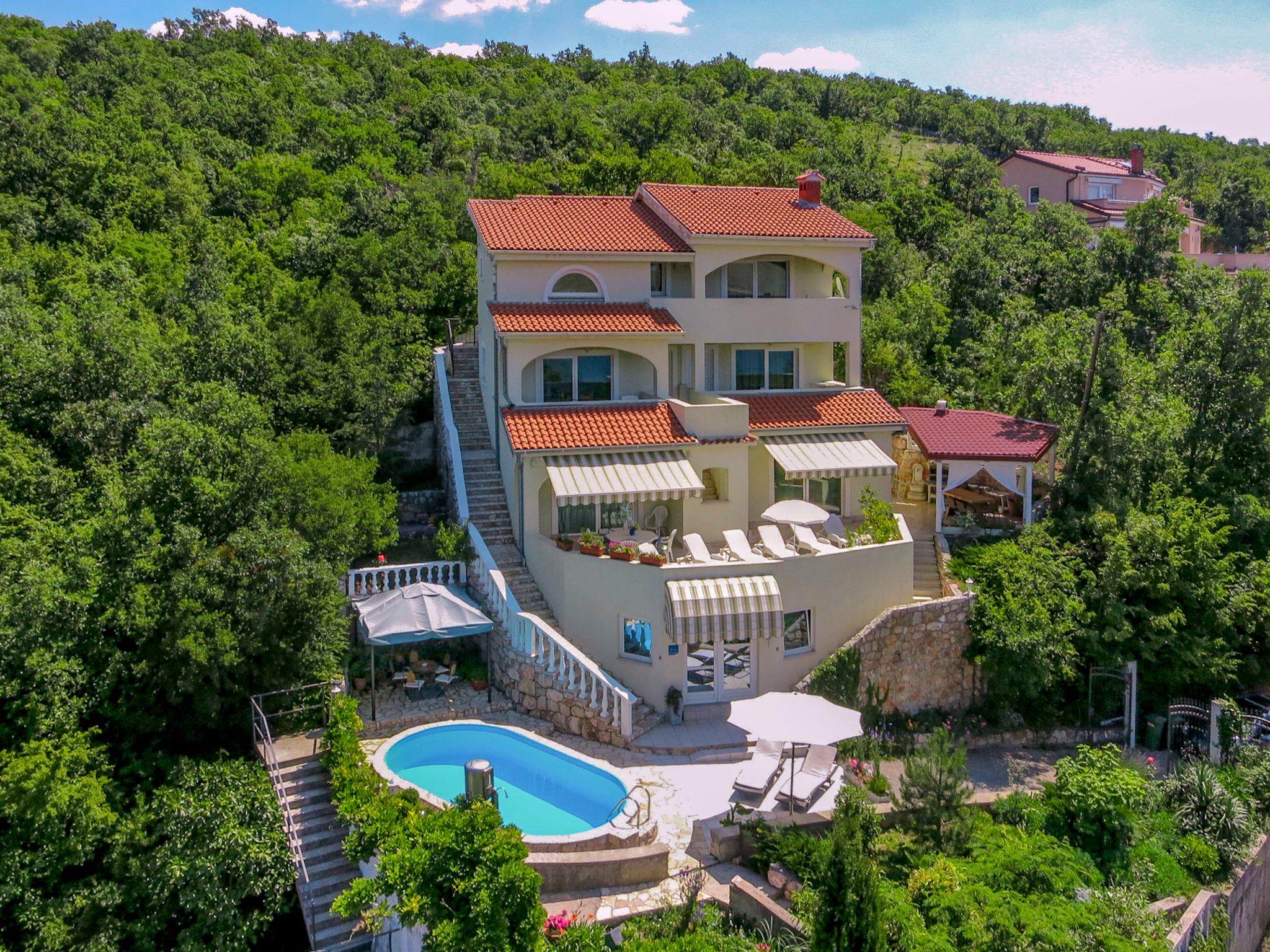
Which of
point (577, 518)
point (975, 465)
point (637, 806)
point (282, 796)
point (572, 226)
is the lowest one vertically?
point (282, 796)

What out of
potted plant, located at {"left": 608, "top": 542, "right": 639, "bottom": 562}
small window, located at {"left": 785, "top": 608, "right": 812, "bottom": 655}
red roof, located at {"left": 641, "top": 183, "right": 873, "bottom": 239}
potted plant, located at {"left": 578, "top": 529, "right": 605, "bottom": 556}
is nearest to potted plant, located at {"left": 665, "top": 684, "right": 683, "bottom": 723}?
small window, located at {"left": 785, "top": 608, "right": 812, "bottom": 655}

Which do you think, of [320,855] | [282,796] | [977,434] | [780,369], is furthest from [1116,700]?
[282,796]

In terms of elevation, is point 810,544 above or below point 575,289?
below

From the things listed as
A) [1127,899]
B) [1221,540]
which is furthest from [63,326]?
[1221,540]

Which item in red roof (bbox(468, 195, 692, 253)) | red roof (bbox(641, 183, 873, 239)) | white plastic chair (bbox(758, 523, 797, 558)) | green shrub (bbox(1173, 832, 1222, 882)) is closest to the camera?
green shrub (bbox(1173, 832, 1222, 882))

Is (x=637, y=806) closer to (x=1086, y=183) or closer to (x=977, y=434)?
(x=977, y=434)

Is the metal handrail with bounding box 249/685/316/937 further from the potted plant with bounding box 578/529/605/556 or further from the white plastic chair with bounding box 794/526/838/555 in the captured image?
the white plastic chair with bounding box 794/526/838/555

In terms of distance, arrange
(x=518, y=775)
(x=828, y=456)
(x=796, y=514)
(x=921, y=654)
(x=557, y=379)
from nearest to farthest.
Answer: (x=518, y=775)
(x=921, y=654)
(x=796, y=514)
(x=828, y=456)
(x=557, y=379)
